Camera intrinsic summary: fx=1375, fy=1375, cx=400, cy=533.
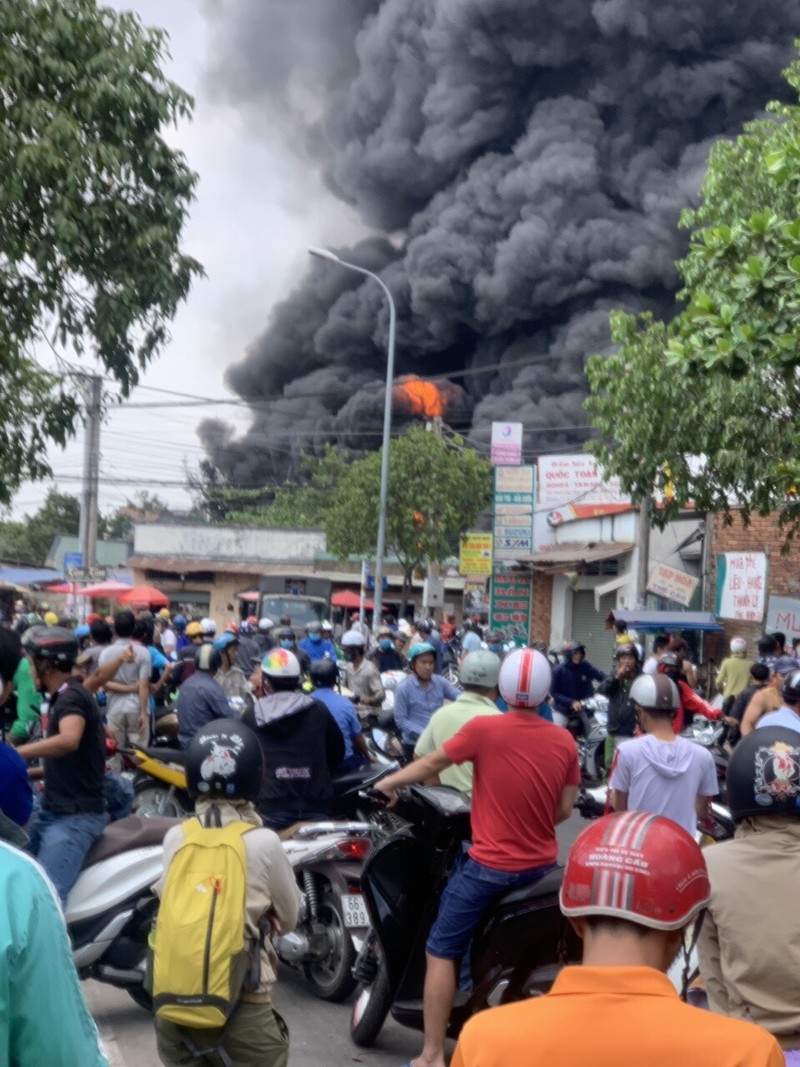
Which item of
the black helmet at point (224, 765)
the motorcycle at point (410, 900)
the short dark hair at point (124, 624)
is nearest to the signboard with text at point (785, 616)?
the short dark hair at point (124, 624)

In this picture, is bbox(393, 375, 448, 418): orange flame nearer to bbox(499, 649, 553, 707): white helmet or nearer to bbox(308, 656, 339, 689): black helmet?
bbox(308, 656, 339, 689): black helmet

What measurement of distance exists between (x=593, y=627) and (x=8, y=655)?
95.1 feet

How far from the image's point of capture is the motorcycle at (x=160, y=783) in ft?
32.4

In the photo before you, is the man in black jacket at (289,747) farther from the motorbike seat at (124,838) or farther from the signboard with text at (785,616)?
the signboard with text at (785,616)

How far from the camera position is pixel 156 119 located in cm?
1024

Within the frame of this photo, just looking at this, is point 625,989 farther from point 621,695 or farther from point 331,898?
point 621,695

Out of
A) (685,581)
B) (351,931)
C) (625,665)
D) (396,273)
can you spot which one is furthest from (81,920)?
(396,273)

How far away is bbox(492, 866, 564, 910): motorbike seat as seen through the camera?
5.08m

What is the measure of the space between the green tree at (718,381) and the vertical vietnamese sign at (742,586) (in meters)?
4.55

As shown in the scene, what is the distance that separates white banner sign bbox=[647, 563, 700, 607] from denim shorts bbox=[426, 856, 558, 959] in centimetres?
1838

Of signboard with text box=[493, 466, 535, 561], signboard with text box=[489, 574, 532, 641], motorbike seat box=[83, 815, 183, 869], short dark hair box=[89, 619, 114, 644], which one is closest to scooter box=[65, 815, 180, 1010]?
motorbike seat box=[83, 815, 183, 869]

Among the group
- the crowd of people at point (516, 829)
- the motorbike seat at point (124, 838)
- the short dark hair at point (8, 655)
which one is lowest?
the motorbike seat at point (124, 838)

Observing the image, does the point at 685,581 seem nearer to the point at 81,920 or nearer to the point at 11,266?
the point at 11,266

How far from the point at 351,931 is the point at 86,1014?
4.90 metres
